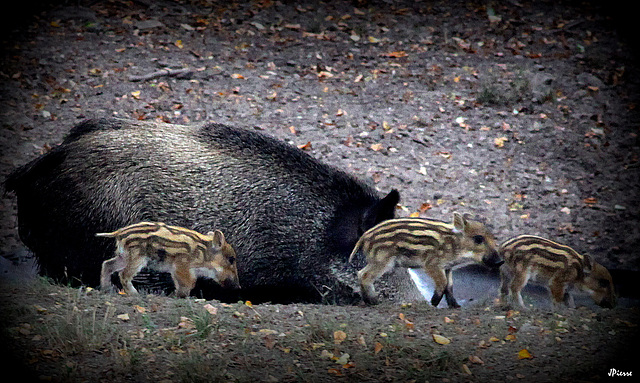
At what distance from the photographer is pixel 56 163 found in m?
5.85

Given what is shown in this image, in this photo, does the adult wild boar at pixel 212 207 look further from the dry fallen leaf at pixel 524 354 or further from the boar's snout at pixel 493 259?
the dry fallen leaf at pixel 524 354

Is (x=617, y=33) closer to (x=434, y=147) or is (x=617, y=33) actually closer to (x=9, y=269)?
(x=434, y=147)

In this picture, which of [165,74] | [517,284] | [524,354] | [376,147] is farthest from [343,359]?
[165,74]

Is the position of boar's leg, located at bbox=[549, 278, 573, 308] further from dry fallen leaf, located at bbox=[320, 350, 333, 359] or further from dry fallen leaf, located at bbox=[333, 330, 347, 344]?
dry fallen leaf, located at bbox=[320, 350, 333, 359]

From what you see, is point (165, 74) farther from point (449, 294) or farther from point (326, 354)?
point (326, 354)

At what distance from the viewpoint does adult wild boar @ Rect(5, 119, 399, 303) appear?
5598 mm

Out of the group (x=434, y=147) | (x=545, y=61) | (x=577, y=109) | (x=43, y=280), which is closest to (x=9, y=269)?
(x=43, y=280)

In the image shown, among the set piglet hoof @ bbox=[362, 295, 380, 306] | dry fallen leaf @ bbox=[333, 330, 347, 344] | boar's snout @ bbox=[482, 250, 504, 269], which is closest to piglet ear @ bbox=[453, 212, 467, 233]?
boar's snout @ bbox=[482, 250, 504, 269]

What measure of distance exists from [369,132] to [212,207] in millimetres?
4065

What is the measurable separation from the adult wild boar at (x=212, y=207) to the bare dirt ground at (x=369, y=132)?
0.64m

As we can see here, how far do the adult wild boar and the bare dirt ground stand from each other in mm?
644

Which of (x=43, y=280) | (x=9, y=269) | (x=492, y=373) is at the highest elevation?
(x=492, y=373)

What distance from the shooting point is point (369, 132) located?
9.32 m

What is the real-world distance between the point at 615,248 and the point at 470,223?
268 cm
